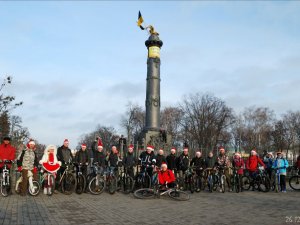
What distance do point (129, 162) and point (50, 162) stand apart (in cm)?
310

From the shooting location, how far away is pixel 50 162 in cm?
1202

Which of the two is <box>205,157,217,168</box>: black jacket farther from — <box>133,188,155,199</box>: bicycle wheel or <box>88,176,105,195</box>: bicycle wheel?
<box>88,176,105,195</box>: bicycle wheel

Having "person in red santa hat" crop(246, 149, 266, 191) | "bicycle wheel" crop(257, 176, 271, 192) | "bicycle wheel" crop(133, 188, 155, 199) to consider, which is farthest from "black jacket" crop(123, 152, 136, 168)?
"bicycle wheel" crop(257, 176, 271, 192)

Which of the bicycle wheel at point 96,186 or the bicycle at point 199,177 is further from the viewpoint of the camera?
the bicycle at point 199,177

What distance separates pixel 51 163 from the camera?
39.4 feet

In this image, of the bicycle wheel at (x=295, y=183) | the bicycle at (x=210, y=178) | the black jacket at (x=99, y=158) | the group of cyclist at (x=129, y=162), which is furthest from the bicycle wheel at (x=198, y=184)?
the bicycle wheel at (x=295, y=183)

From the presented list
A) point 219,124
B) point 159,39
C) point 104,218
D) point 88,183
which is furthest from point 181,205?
point 219,124

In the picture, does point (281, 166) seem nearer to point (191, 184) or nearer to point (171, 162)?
point (191, 184)

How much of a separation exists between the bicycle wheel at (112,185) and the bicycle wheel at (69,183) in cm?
126

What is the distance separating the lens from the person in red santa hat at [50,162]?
468 inches

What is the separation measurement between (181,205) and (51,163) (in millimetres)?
4837

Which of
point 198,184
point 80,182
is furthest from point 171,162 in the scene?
point 80,182

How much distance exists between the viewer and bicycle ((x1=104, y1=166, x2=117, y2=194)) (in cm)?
1252

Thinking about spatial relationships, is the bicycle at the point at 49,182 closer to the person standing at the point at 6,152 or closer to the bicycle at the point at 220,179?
the person standing at the point at 6,152
